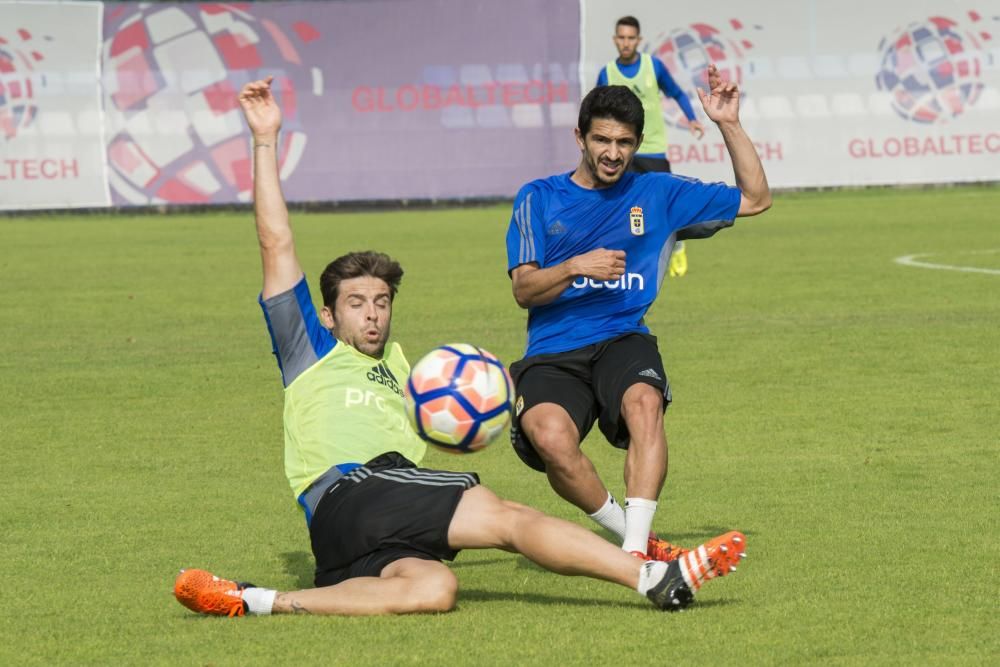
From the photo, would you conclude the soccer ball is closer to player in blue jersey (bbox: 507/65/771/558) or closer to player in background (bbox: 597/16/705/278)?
player in blue jersey (bbox: 507/65/771/558)

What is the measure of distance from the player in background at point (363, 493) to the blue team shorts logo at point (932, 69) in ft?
83.6

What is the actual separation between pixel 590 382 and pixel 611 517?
603 mm

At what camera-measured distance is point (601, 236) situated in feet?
25.4

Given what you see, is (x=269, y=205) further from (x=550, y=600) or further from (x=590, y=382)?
(x=550, y=600)

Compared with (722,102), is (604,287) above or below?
below

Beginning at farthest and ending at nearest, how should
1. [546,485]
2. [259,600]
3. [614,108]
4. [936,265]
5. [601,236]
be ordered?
[936,265]
[546,485]
[601,236]
[614,108]
[259,600]

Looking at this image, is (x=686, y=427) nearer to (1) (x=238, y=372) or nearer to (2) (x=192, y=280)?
(1) (x=238, y=372)

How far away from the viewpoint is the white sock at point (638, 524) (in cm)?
705

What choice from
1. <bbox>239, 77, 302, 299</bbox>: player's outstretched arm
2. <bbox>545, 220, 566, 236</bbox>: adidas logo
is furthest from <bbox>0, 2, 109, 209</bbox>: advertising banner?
<bbox>239, 77, 302, 299</bbox>: player's outstretched arm

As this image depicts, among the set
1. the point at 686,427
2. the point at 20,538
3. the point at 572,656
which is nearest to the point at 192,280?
the point at 686,427

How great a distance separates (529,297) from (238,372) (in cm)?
623

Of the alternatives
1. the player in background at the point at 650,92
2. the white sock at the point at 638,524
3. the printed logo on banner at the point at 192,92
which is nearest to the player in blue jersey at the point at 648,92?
the player in background at the point at 650,92

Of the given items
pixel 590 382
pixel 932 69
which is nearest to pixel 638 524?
pixel 590 382

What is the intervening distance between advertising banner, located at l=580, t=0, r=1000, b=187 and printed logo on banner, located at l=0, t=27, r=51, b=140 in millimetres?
9658
